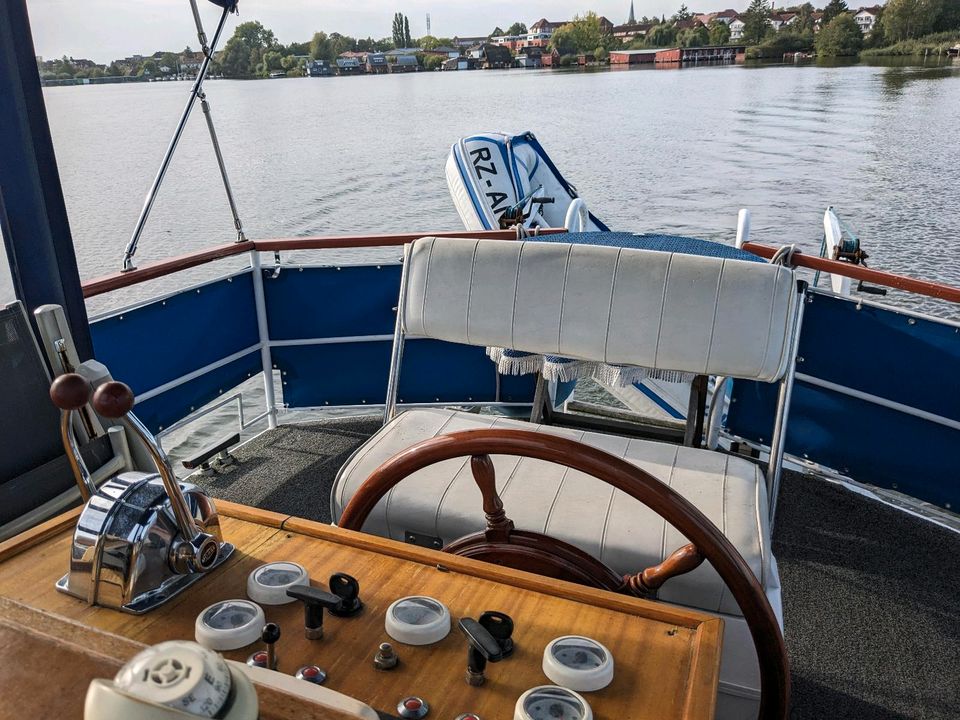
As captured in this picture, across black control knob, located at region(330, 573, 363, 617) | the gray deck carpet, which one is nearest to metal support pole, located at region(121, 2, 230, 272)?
the gray deck carpet

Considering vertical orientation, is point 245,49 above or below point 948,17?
below

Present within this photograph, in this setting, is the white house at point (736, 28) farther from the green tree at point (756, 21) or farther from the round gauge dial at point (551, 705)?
the round gauge dial at point (551, 705)

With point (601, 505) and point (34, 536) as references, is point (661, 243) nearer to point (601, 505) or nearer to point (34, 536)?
point (601, 505)

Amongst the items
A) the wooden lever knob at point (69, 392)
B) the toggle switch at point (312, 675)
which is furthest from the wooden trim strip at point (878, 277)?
the wooden lever knob at point (69, 392)

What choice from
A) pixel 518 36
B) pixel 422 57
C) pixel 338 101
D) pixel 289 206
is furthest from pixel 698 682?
pixel 518 36

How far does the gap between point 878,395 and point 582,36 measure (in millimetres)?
→ 40352

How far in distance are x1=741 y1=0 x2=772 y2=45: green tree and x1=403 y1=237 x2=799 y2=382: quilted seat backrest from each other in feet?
109

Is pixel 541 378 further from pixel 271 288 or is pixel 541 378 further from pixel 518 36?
pixel 518 36

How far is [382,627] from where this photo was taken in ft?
3.17

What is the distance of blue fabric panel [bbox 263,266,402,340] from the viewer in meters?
3.10

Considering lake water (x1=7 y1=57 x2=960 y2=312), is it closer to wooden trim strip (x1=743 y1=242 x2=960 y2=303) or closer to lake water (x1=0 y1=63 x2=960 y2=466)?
lake water (x1=0 y1=63 x2=960 y2=466)

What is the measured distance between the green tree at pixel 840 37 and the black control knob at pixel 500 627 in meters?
32.0

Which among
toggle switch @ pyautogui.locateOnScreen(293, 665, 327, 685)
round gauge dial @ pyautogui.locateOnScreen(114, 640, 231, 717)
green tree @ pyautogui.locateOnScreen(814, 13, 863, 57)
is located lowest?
toggle switch @ pyautogui.locateOnScreen(293, 665, 327, 685)

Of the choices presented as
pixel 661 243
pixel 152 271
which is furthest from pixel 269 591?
pixel 152 271
